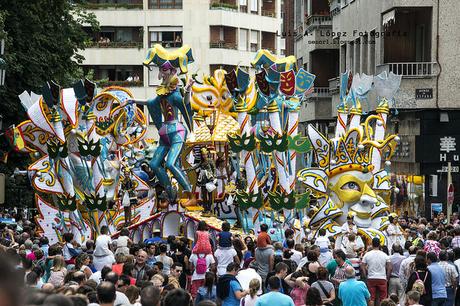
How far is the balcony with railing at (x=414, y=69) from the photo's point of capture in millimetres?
42375

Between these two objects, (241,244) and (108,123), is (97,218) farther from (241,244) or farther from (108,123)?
(241,244)

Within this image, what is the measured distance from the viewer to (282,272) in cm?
1493

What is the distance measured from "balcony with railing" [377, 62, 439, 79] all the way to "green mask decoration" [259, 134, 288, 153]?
1683 centimetres

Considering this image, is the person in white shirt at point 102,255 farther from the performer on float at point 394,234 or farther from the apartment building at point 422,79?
the apartment building at point 422,79

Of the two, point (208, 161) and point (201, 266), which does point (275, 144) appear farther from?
point (201, 266)

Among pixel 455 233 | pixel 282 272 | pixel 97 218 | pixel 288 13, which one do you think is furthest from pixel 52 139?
pixel 288 13

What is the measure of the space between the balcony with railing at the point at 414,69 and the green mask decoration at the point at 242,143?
17.0m

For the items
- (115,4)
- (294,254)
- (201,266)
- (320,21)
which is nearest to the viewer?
(294,254)

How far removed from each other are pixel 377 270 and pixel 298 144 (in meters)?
11.6

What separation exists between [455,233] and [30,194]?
72.6 ft

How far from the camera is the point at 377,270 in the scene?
17.9 m

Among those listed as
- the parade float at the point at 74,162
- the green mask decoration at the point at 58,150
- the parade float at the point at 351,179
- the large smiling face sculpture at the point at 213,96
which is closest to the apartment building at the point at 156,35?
the large smiling face sculpture at the point at 213,96

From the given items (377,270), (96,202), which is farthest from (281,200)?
(377,270)

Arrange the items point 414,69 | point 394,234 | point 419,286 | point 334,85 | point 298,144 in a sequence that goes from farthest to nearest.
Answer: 1. point 334,85
2. point 414,69
3. point 298,144
4. point 394,234
5. point 419,286
